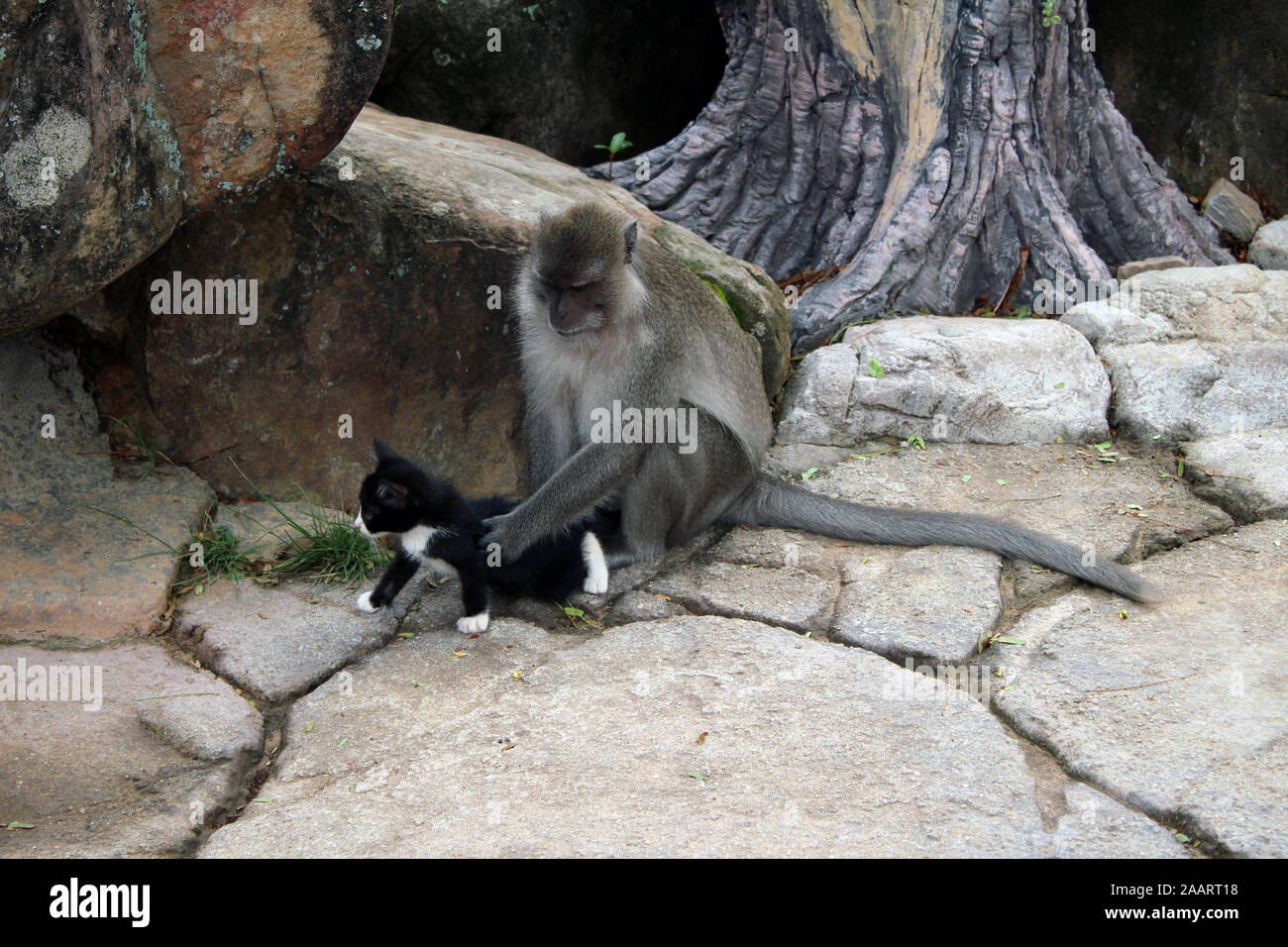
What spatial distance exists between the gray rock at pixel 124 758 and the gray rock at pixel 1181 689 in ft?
8.08

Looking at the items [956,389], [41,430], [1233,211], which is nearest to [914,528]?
[956,389]

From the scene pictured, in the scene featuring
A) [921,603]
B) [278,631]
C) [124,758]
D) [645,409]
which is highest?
[645,409]

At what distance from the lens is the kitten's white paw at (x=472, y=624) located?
4.31 m

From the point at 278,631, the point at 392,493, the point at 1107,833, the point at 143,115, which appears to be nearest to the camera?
the point at 1107,833

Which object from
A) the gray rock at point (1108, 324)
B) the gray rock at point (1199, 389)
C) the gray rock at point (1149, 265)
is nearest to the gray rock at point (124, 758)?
the gray rock at point (1199, 389)

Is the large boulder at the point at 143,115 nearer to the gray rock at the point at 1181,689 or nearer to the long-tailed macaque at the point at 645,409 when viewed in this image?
the long-tailed macaque at the point at 645,409

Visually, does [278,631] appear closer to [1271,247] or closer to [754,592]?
[754,592]

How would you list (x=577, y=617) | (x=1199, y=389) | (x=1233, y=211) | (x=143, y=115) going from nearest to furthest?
(x=143, y=115) → (x=577, y=617) → (x=1199, y=389) → (x=1233, y=211)

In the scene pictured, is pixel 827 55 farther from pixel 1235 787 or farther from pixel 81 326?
pixel 1235 787

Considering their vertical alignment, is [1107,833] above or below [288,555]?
below

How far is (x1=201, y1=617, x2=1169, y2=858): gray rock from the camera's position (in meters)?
3.08

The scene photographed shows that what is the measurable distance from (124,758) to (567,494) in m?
1.90

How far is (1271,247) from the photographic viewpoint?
23.8 ft

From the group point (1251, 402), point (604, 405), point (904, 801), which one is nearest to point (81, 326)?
point (604, 405)
